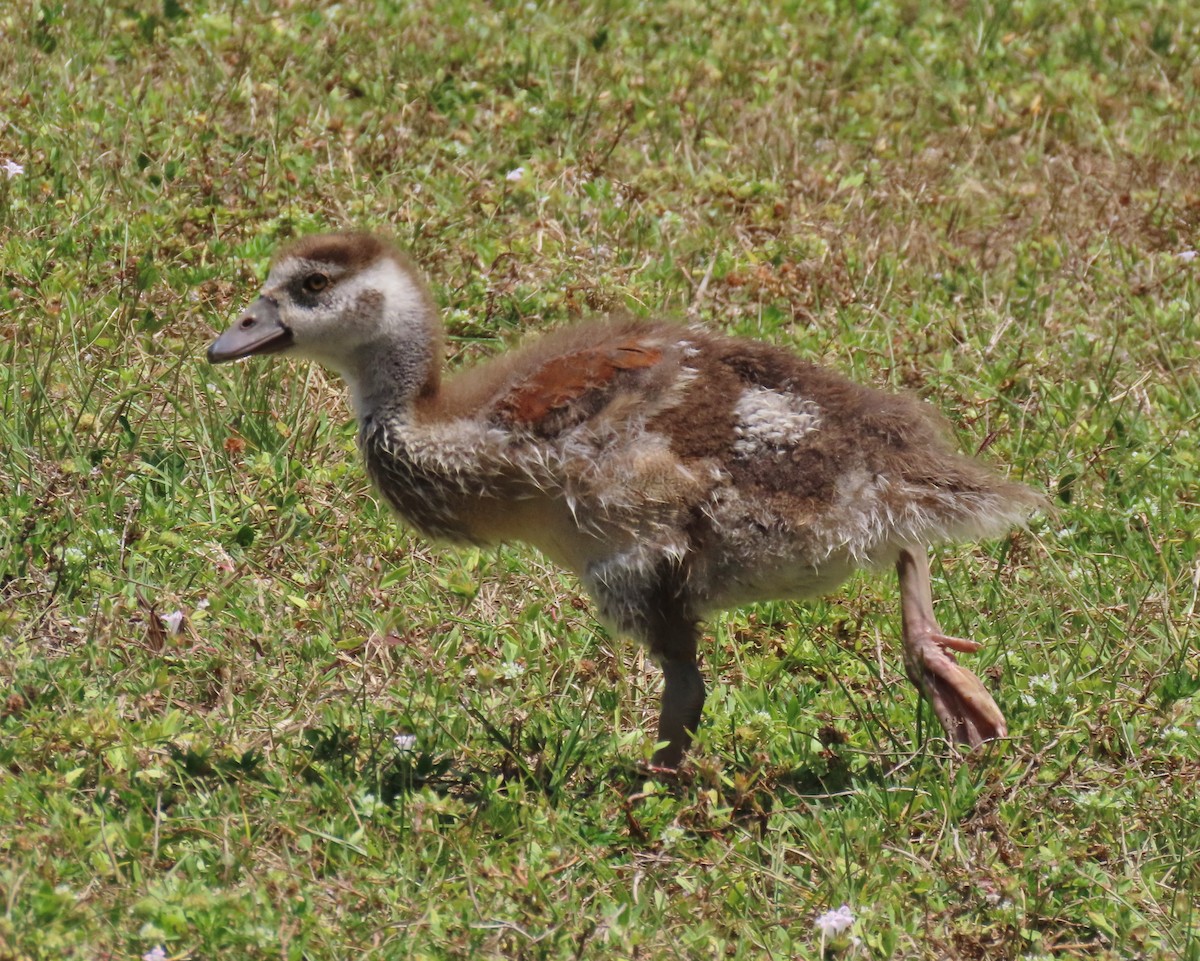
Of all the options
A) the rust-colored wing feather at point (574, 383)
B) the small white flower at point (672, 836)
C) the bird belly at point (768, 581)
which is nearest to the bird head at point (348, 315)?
the rust-colored wing feather at point (574, 383)

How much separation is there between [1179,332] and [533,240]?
2638 mm

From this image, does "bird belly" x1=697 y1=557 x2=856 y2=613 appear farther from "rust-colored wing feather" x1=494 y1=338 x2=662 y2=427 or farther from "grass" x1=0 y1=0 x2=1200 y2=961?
"rust-colored wing feather" x1=494 y1=338 x2=662 y2=427

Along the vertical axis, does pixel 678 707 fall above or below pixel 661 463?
below

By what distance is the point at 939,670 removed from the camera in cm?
498

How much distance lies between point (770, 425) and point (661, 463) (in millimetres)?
311

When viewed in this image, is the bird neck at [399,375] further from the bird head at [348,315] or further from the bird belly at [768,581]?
the bird belly at [768,581]

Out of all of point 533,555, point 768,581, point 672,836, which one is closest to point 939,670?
point 768,581

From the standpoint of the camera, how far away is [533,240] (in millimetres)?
7422

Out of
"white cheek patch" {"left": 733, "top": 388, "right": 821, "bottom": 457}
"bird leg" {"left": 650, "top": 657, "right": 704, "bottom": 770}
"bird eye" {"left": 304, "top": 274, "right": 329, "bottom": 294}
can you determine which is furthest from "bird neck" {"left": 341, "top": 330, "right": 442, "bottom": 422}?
"bird leg" {"left": 650, "top": 657, "right": 704, "bottom": 770}

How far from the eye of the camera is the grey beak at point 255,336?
514 centimetres

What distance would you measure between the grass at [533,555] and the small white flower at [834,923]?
2cm

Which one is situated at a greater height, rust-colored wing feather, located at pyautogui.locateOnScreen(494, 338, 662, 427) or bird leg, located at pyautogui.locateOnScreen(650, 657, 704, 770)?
rust-colored wing feather, located at pyautogui.locateOnScreen(494, 338, 662, 427)

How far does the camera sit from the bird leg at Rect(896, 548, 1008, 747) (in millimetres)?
4898

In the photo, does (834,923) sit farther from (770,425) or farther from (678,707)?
(770,425)
